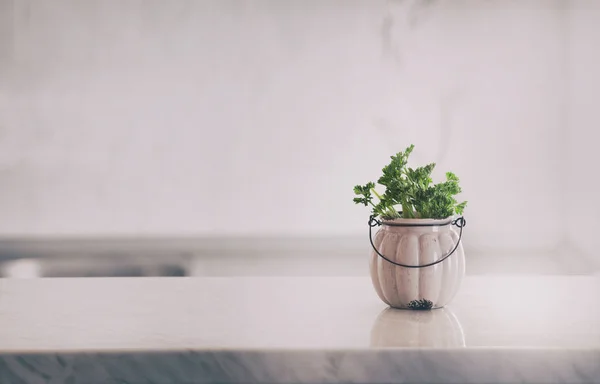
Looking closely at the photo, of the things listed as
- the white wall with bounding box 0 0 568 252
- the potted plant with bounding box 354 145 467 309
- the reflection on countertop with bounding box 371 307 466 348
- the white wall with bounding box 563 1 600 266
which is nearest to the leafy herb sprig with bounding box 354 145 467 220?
the potted plant with bounding box 354 145 467 309

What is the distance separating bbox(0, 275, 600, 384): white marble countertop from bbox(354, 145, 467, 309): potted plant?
31 millimetres

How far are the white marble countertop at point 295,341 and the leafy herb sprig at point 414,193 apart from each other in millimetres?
135

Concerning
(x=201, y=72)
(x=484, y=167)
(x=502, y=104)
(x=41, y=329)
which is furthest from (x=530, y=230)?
(x=41, y=329)

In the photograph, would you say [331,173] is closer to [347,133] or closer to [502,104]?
[347,133]

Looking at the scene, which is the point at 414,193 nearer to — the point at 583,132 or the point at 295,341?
the point at 295,341

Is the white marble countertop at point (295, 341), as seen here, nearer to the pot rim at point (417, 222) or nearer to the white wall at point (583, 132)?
the pot rim at point (417, 222)

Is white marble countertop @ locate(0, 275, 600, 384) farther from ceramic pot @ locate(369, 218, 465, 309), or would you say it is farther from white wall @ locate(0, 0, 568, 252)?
white wall @ locate(0, 0, 568, 252)

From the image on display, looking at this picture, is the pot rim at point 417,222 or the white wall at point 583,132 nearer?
the pot rim at point 417,222

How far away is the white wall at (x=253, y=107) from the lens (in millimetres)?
2129

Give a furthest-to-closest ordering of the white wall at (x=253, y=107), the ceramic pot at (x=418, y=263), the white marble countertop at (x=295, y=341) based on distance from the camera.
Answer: the white wall at (x=253, y=107), the ceramic pot at (x=418, y=263), the white marble countertop at (x=295, y=341)

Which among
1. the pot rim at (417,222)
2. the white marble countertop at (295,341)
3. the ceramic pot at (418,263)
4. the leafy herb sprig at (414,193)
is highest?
the leafy herb sprig at (414,193)

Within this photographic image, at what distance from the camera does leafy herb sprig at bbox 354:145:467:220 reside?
31.6 inches

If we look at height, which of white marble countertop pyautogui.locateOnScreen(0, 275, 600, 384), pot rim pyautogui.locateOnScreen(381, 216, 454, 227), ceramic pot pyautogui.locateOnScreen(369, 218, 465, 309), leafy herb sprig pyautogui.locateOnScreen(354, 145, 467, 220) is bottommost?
white marble countertop pyautogui.locateOnScreen(0, 275, 600, 384)

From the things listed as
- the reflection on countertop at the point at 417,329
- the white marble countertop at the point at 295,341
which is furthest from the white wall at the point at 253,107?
the reflection on countertop at the point at 417,329
